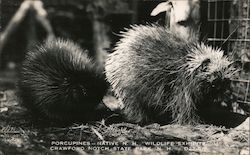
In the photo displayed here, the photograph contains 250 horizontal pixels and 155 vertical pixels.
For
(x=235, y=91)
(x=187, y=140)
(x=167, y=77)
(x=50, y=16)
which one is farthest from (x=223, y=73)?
(x=50, y=16)

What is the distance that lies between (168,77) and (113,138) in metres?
0.89

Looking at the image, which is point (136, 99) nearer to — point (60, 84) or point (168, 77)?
point (168, 77)

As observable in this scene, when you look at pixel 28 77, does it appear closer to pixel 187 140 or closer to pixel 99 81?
pixel 99 81

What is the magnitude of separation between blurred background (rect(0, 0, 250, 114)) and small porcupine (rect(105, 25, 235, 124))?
80 cm

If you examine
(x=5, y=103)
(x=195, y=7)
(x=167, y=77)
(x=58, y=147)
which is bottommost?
(x=58, y=147)

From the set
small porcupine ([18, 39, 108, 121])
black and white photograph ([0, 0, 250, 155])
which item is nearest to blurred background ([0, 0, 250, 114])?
black and white photograph ([0, 0, 250, 155])

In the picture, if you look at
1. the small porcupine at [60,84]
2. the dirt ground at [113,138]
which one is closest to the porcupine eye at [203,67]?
the dirt ground at [113,138]

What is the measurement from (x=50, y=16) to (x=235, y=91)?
9.60 ft

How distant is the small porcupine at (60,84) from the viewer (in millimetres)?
4191

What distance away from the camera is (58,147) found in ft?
11.5

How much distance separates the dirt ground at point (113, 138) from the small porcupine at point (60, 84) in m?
0.16

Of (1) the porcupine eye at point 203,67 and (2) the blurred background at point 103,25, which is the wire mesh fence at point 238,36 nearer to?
(2) the blurred background at point 103,25

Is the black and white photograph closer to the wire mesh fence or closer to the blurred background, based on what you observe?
the wire mesh fence

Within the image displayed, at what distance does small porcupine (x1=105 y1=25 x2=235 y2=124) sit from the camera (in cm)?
416
